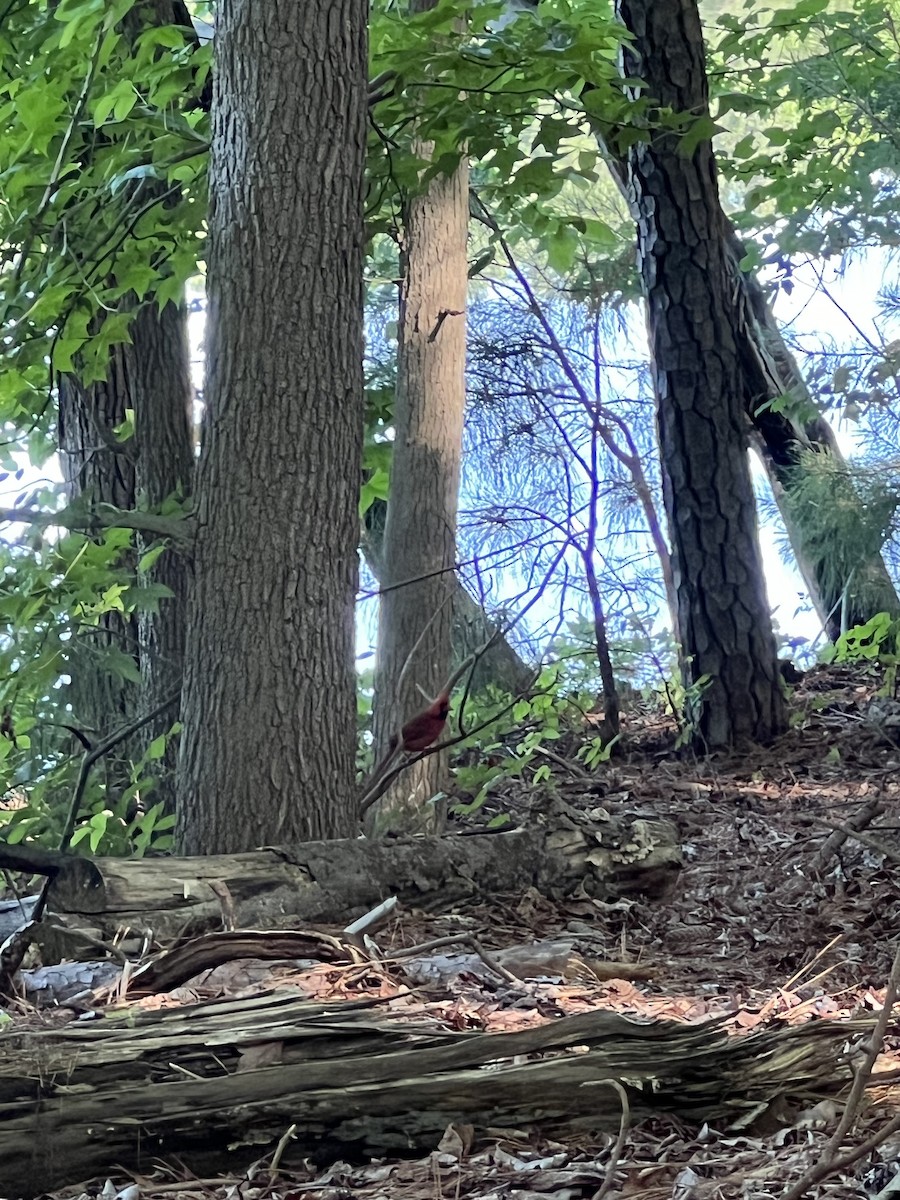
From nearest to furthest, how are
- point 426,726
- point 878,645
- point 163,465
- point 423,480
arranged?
point 426,726, point 163,465, point 423,480, point 878,645

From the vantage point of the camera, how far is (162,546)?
10.3ft

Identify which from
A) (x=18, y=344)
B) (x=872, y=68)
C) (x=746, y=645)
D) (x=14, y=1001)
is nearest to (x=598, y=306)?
(x=872, y=68)

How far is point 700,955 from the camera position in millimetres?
3049

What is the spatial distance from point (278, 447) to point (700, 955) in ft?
5.51

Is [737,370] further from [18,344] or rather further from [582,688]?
[18,344]

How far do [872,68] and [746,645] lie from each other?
262 cm

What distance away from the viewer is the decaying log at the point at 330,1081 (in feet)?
6.23

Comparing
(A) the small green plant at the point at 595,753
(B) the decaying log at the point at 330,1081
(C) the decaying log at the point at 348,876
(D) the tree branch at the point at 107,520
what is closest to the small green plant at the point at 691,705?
(A) the small green plant at the point at 595,753

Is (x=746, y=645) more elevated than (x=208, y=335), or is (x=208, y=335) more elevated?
(x=208, y=335)

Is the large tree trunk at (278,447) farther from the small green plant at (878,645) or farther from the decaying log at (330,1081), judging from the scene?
the small green plant at (878,645)

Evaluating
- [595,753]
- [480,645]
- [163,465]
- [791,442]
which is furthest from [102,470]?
[791,442]

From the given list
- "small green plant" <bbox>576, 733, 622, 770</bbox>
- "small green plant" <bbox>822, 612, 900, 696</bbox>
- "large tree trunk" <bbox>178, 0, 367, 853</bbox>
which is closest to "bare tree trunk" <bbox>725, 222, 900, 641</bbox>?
"small green plant" <bbox>822, 612, 900, 696</bbox>

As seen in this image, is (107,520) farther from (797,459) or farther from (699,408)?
(797,459)

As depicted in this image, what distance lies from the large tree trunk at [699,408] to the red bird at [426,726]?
→ 2.36 meters
